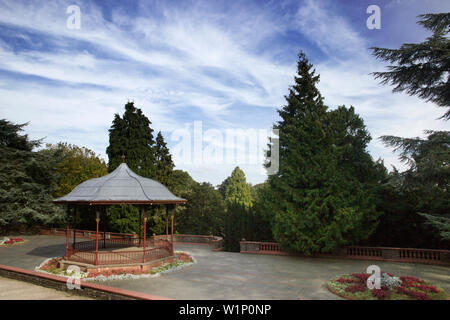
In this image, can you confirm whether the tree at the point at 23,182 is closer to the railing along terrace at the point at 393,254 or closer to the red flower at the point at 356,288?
the railing along terrace at the point at 393,254

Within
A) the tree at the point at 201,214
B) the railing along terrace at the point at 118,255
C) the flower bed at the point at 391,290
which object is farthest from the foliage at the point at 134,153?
the flower bed at the point at 391,290

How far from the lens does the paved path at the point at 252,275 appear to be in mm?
10555

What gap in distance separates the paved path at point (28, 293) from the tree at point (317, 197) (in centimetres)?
1142

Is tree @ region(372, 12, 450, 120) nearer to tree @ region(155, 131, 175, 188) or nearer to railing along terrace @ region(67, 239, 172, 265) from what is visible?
railing along terrace @ region(67, 239, 172, 265)

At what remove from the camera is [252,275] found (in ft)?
43.5

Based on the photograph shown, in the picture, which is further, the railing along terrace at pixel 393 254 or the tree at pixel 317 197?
the tree at pixel 317 197

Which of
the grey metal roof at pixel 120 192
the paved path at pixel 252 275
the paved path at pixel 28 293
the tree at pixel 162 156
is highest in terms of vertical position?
the tree at pixel 162 156

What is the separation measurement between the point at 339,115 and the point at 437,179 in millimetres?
6729

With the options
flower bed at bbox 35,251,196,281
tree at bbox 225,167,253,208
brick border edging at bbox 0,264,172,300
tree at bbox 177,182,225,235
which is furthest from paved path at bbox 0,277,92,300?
tree at bbox 225,167,253,208

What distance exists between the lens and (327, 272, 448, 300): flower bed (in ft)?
31.3

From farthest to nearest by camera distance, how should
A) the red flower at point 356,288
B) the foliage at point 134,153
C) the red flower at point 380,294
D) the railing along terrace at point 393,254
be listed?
the foliage at point 134,153
the railing along terrace at point 393,254
the red flower at point 356,288
the red flower at point 380,294
